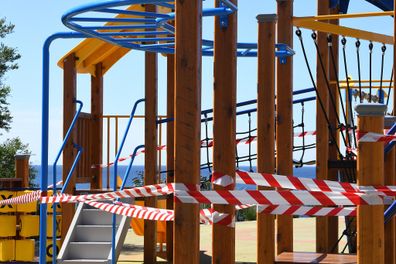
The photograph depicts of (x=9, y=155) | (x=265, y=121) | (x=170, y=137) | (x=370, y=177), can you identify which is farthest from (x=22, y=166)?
(x=9, y=155)

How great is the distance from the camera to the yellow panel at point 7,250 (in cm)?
1238

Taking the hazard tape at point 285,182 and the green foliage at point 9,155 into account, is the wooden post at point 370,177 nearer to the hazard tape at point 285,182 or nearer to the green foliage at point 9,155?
the hazard tape at point 285,182

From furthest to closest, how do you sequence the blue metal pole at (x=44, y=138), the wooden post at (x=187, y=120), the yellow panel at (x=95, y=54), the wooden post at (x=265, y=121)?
1. the yellow panel at (x=95, y=54)
2. the blue metal pole at (x=44, y=138)
3. the wooden post at (x=265, y=121)
4. the wooden post at (x=187, y=120)

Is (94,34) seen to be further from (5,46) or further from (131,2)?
(5,46)

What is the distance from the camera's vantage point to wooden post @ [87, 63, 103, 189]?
13516 millimetres

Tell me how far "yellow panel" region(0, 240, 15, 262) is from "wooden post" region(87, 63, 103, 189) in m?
1.72

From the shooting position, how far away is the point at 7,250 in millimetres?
12414

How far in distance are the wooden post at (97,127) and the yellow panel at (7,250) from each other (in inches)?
67.5

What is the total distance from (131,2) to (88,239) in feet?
18.3

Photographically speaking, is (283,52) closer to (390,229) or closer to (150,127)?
(390,229)

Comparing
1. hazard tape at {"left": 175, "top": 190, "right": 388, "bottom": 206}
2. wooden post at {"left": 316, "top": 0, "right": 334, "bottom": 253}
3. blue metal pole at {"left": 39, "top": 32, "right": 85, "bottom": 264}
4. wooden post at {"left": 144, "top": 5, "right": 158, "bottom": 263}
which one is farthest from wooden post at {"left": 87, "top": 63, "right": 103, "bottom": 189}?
hazard tape at {"left": 175, "top": 190, "right": 388, "bottom": 206}

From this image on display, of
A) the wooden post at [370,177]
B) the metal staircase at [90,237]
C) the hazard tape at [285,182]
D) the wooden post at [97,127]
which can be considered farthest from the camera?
the wooden post at [97,127]

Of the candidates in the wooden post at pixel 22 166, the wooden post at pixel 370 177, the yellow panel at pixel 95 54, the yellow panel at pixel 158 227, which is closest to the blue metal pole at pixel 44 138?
the yellow panel at pixel 95 54

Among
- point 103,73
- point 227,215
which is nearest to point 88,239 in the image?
point 103,73
